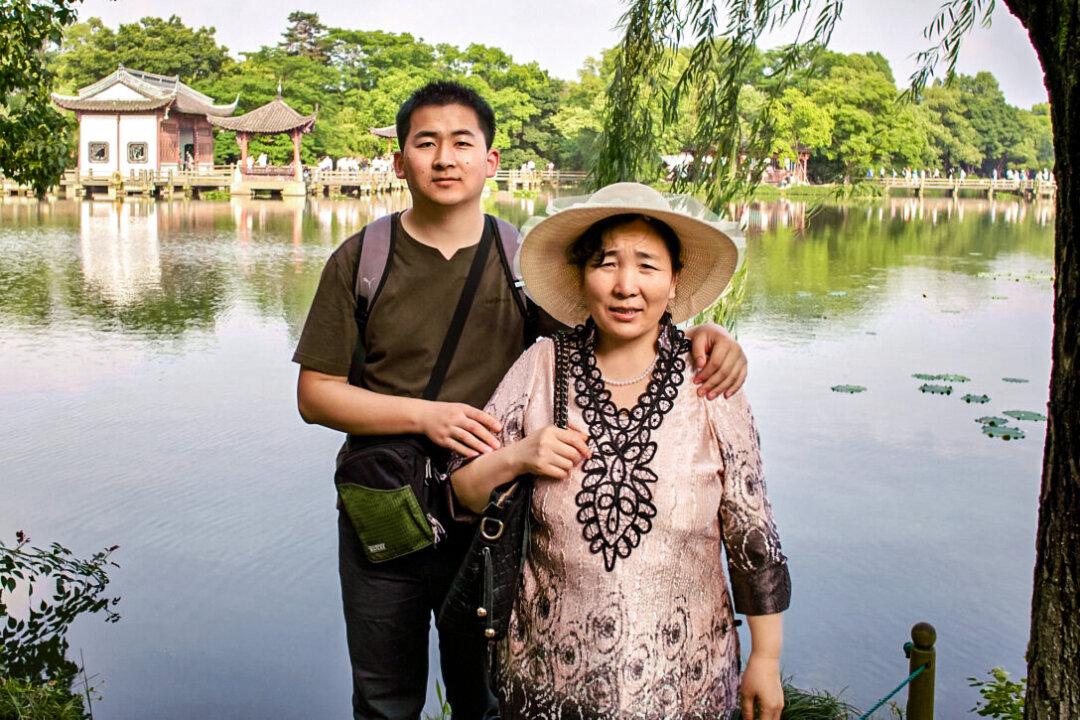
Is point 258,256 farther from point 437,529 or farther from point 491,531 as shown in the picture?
point 491,531

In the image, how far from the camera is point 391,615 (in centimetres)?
170

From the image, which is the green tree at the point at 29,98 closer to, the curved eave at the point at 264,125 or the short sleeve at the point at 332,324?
the short sleeve at the point at 332,324

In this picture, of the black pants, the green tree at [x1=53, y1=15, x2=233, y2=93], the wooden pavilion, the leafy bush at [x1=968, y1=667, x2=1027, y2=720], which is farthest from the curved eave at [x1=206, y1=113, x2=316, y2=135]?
the black pants

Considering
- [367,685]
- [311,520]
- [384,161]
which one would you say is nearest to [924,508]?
[311,520]

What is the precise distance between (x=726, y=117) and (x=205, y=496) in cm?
333

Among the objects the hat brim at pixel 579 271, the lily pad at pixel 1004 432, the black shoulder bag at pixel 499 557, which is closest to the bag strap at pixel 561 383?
the black shoulder bag at pixel 499 557

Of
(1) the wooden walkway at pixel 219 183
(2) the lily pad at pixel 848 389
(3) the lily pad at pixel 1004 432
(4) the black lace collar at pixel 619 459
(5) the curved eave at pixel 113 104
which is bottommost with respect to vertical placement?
(3) the lily pad at pixel 1004 432

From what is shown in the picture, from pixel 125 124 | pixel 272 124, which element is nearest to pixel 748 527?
pixel 272 124

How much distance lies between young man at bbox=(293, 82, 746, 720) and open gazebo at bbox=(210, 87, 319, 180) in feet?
95.2

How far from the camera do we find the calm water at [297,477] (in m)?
3.83

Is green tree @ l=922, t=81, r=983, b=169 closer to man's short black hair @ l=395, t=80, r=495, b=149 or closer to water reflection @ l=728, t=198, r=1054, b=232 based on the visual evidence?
water reflection @ l=728, t=198, r=1054, b=232

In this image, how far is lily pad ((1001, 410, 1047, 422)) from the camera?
6707 millimetres

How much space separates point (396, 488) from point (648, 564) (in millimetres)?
455

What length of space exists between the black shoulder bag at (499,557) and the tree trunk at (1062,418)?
0.84 metres
